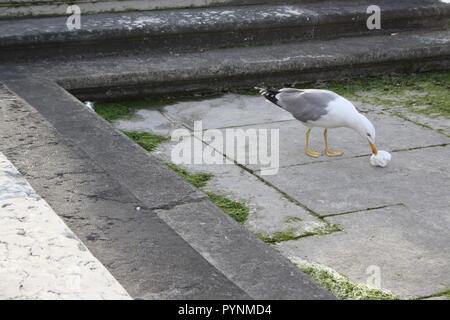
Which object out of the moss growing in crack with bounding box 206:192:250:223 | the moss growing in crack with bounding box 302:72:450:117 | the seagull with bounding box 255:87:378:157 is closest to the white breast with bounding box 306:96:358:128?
the seagull with bounding box 255:87:378:157

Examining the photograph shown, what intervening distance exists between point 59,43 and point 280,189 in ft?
8.29

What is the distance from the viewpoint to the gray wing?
421 centimetres

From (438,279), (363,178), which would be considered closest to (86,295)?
(438,279)

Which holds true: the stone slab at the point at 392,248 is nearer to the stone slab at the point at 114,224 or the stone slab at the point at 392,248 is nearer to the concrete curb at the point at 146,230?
the concrete curb at the point at 146,230

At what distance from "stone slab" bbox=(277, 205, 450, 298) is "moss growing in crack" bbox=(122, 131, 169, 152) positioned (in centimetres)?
143

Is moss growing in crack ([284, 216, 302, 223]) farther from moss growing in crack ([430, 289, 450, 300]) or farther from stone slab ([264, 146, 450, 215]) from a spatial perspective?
moss growing in crack ([430, 289, 450, 300])

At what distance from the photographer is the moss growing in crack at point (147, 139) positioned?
4.57 meters

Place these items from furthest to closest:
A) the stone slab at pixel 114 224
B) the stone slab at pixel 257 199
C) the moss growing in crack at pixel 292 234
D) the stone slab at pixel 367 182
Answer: the stone slab at pixel 367 182 → the stone slab at pixel 257 199 → the moss growing in crack at pixel 292 234 → the stone slab at pixel 114 224

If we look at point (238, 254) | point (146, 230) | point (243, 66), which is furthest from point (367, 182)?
point (243, 66)

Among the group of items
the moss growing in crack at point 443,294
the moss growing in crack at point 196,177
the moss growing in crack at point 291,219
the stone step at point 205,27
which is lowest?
the moss growing in crack at point 443,294

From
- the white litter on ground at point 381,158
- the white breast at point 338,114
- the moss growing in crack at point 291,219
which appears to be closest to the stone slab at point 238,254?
the moss growing in crack at point 291,219

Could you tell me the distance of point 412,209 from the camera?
3.71 metres

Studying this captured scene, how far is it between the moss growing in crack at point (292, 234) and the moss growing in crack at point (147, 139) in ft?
4.38

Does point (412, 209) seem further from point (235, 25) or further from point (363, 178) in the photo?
point (235, 25)
